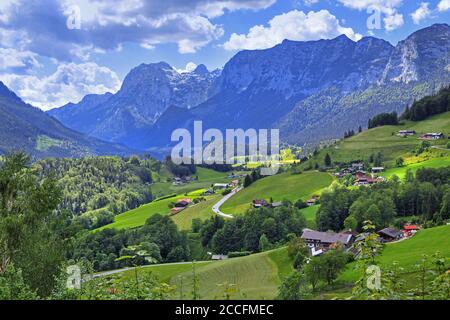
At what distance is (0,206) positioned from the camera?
2920 cm

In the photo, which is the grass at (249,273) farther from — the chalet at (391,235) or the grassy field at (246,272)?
the chalet at (391,235)

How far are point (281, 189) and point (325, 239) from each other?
2670 inches

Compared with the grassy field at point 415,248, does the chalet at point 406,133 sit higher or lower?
higher

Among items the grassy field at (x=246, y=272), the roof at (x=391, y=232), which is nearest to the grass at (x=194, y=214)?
the grassy field at (x=246, y=272)

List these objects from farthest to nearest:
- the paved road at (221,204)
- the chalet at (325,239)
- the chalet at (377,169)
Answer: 1. the chalet at (377,169)
2. the paved road at (221,204)
3. the chalet at (325,239)

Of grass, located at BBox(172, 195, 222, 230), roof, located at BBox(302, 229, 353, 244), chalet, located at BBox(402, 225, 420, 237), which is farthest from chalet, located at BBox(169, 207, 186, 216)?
chalet, located at BBox(402, 225, 420, 237)

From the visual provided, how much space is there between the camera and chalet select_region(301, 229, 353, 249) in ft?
287

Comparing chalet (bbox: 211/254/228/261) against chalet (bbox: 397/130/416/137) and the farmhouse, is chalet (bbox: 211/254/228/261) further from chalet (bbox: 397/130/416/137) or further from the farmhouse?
chalet (bbox: 397/130/416/137)

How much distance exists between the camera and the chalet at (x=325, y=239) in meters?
87.4

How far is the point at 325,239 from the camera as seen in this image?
90812 millimetres

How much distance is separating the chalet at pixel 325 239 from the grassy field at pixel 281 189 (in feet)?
153

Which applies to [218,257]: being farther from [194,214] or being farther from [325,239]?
[194,214]

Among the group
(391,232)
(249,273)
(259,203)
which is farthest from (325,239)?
(259,203)
